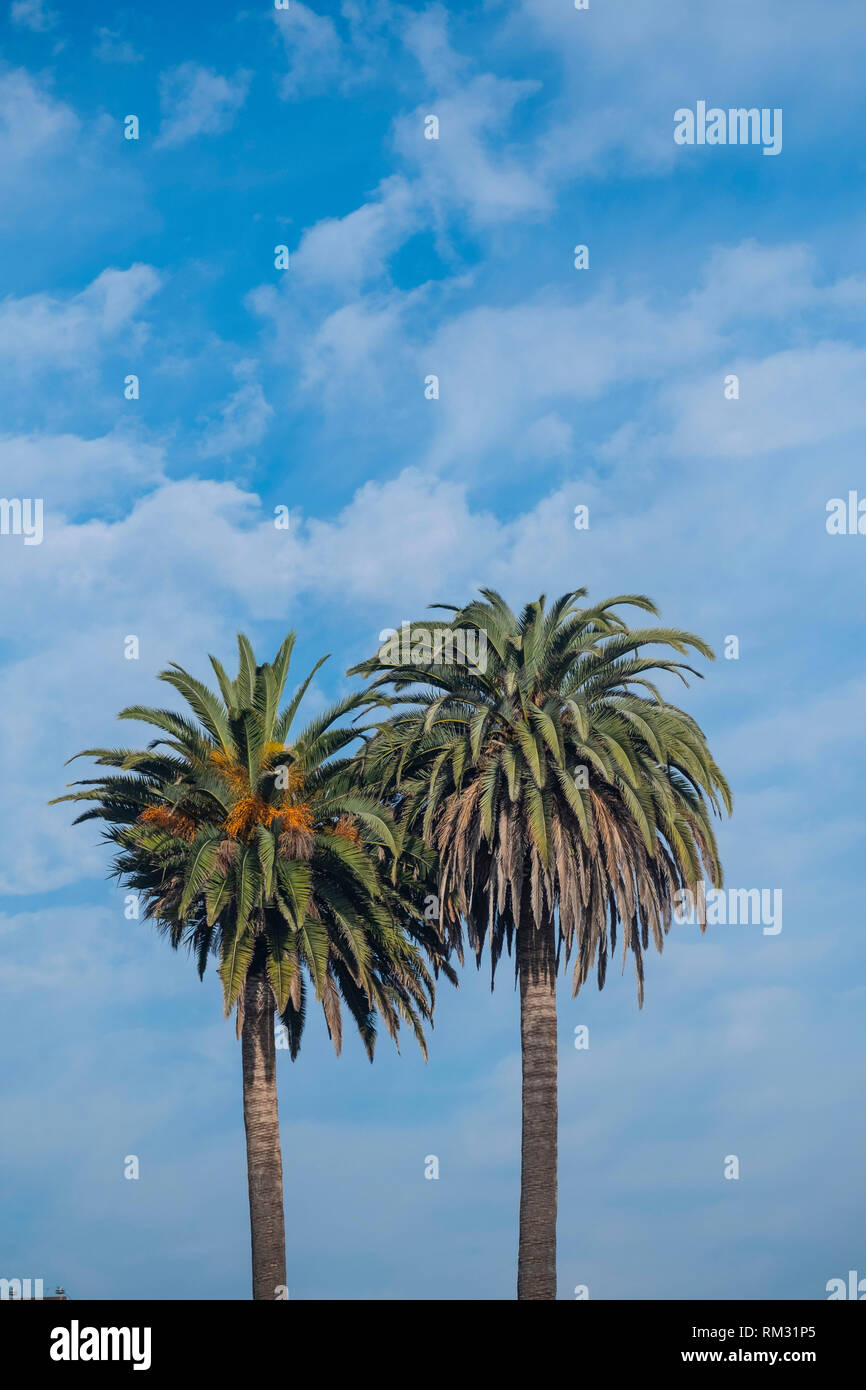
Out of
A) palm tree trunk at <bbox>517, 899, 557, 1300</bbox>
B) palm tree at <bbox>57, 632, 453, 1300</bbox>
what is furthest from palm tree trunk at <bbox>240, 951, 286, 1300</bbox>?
palm tree trunk at <bbox>517, 899, 557, 1300</bbox>

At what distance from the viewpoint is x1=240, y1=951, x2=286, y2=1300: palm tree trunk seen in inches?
1583

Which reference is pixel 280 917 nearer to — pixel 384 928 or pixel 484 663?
pixel 384 928

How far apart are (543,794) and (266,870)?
25.1 ft

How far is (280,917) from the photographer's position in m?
41.0

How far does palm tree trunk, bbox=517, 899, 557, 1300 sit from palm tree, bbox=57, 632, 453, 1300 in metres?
3.42

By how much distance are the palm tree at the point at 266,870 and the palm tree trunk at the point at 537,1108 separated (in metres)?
3.42

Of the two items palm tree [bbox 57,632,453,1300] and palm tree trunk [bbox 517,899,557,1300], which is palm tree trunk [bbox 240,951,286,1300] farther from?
palm tree trunk [bbox 517,899,557,1300]

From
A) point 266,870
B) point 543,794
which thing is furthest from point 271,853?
point 543,794

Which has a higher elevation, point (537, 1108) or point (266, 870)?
point (266, 870)

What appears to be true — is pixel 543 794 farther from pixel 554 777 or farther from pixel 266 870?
pixel 266 870

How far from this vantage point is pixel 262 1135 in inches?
1610

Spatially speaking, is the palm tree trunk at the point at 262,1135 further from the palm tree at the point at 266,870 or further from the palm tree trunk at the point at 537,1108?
the palm tree trunk at the point at 537,1108
